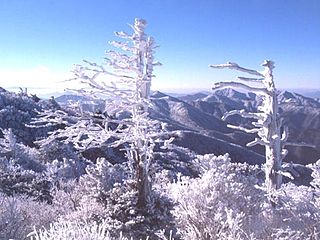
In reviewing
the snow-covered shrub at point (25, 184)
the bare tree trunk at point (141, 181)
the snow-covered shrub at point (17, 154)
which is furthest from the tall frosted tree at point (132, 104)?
the snow-covered shrub at point (17, 154)

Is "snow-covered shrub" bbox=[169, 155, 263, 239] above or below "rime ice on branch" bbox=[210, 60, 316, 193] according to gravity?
below

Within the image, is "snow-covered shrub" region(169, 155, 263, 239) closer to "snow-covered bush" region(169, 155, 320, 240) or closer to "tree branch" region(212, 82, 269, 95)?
"snow-covered bush" region(169, 155, 320, 240)

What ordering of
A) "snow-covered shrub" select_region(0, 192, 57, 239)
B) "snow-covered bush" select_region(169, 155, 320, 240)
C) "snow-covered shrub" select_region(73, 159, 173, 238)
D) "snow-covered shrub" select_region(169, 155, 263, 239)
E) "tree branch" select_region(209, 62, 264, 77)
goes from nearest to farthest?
"snow-covered shrub" select_region(0, 192, 57, 239)
"snow-covered shrub" select_region(169, 155, 263, 239)
"snow-covered bush" select_region(169, 155, 320, 240)
"snow-covered shrub" select_region(73, 159, 173, 238)
"tree branch" select_region(209, 62, 264, 77)

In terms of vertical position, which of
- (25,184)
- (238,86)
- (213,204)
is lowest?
(25,184)

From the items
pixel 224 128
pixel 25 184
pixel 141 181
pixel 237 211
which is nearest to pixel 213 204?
pixel 237 211

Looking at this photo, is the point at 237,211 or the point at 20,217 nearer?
the point at 20,217

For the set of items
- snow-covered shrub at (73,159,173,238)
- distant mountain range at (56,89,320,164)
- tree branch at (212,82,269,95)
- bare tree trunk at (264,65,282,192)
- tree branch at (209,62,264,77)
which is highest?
tree branch at (209,62,264,77)

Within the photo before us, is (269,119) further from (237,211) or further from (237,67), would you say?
(237,211)

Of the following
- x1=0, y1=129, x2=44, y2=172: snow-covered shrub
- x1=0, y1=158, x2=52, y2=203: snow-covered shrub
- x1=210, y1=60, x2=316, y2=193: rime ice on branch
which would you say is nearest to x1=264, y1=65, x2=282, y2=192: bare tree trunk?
x1=210, y1=60, x2=316, y2=193: rime ice on branch

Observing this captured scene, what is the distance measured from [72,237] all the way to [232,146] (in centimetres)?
8213

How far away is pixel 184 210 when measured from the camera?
30.1 ft

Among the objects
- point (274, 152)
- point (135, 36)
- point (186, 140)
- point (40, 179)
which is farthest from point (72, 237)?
point (186, 140)

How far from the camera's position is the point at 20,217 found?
326 inches

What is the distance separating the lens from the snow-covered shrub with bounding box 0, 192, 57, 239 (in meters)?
7.98
